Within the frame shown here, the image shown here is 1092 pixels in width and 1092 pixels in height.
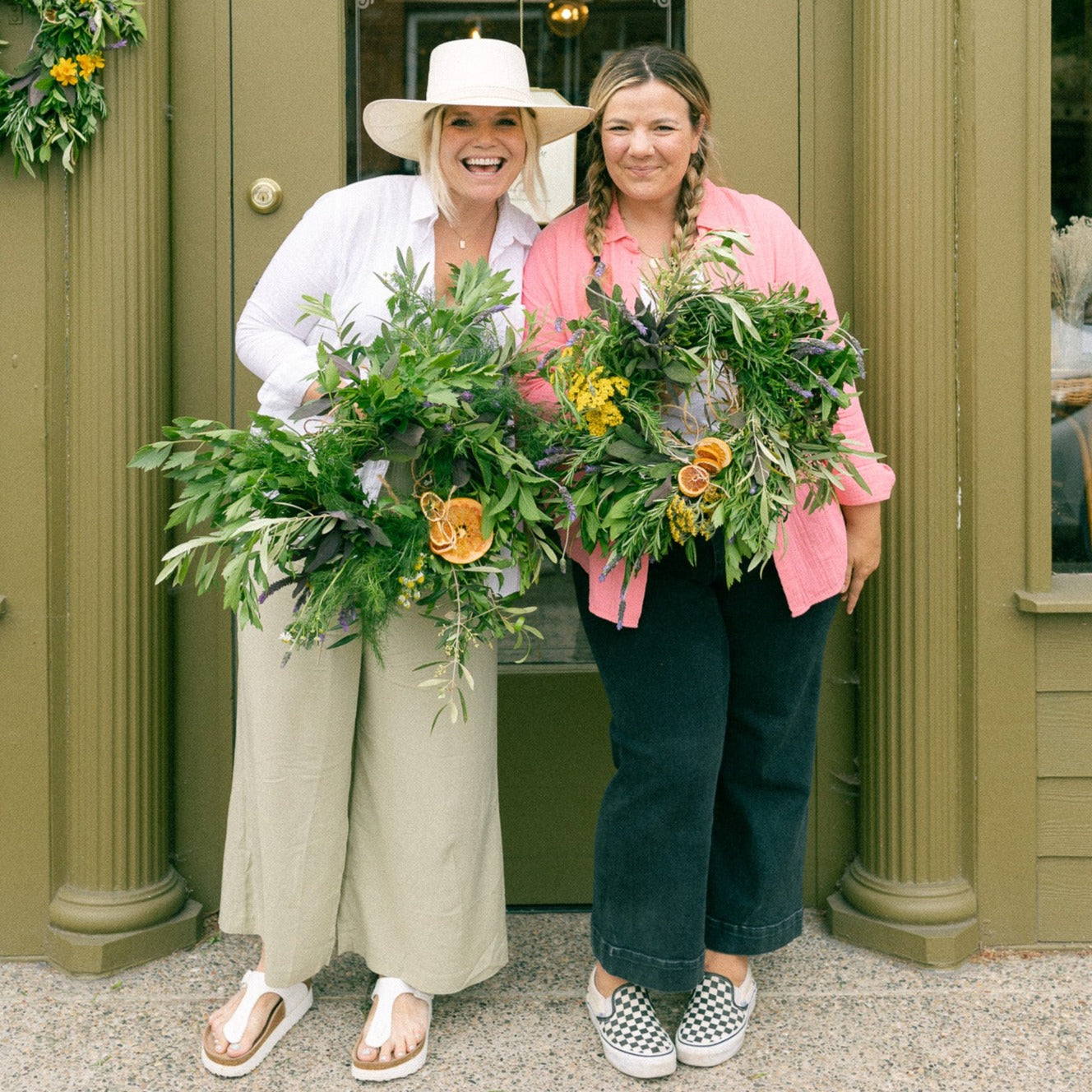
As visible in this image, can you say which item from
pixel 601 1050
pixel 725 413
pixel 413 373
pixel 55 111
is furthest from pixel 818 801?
pixel 55 111

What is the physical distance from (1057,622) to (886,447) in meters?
0.57

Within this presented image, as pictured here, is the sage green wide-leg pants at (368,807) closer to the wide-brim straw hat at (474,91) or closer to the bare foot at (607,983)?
the bare foot at (607,983)

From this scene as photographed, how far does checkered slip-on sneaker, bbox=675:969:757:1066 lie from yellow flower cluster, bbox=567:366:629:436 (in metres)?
1.15

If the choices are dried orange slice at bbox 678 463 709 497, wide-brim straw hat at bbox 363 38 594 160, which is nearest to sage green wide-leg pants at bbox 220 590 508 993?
dried orange slice at bbox 678 463 709 497

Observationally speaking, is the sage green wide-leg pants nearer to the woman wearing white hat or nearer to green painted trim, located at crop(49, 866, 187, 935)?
the woman wearing white hat

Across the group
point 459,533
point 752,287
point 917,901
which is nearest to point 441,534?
point 459,533

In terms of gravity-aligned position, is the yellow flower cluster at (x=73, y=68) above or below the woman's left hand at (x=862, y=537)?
above

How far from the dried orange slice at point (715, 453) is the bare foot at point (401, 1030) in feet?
4.13

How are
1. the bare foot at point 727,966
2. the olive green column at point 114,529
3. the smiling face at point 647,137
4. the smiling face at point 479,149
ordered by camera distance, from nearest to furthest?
the smiling face at point 647,137, the smiling face at point 479,149, the bare foot at point 727,966, the olive green column at point 114,529

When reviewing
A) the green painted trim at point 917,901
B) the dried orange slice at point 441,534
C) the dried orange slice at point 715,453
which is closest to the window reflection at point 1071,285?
the green painted trim at point 917,901

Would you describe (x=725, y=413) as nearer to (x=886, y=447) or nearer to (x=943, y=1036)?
(x=886, y=447)

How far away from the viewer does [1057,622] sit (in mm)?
2721

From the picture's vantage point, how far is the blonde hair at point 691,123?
224 cm

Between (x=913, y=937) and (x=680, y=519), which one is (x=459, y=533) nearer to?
(x=680, y=519)
